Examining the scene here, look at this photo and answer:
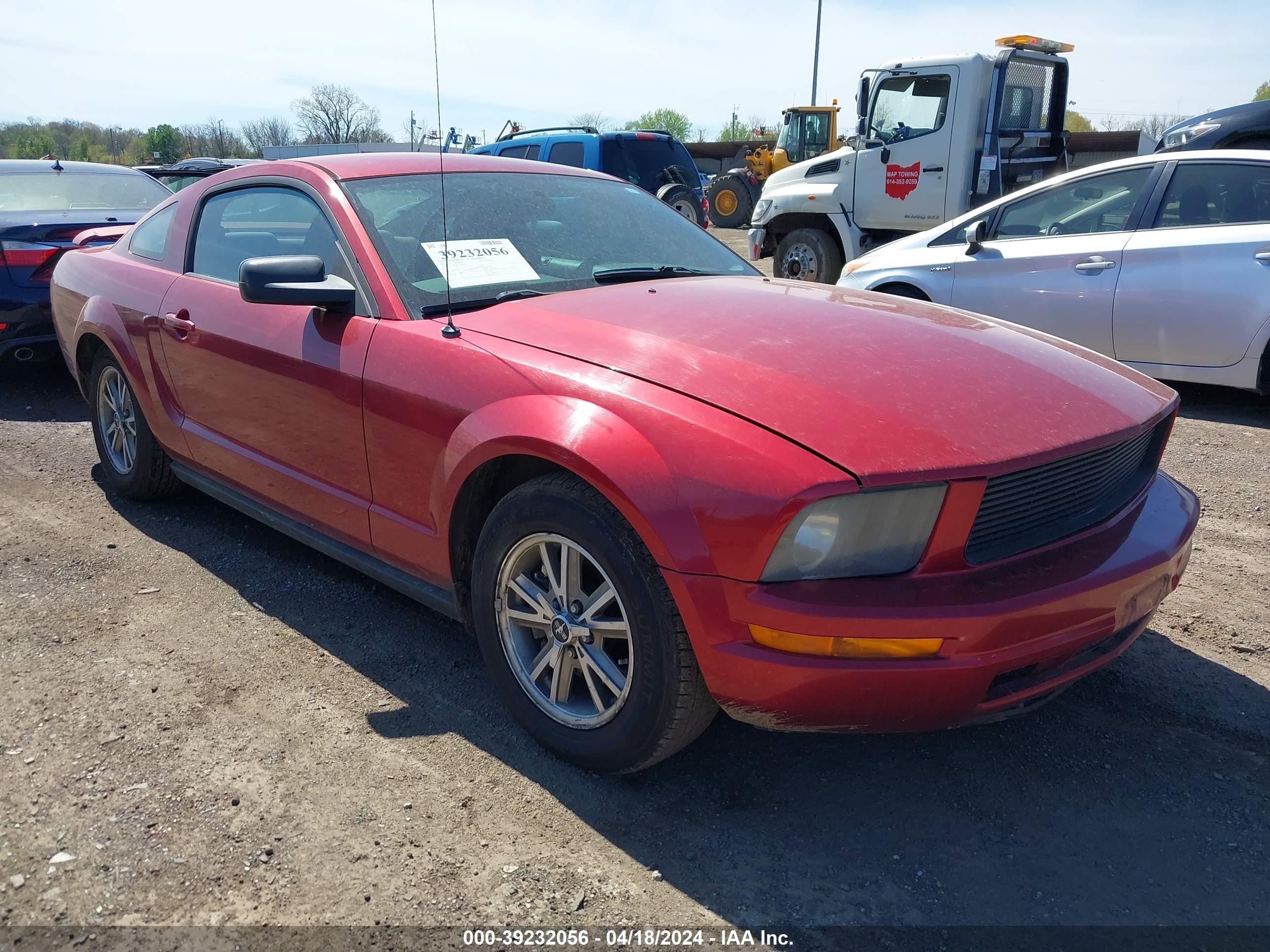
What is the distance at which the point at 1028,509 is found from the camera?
2.31m

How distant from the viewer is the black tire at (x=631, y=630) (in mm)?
2221

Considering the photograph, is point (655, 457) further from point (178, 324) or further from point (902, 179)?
point (902, 179)

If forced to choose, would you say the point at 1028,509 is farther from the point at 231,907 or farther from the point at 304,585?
the point at 304,585

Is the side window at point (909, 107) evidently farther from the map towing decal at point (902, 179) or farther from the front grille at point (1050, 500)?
the front grille at point (1050, 500)

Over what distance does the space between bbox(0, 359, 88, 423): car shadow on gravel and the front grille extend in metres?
5.89

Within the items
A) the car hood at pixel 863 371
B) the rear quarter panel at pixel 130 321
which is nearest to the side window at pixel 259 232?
the rear quarter panel at pixel 130 321

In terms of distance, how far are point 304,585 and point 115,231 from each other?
292cm

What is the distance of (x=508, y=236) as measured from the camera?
3.26m

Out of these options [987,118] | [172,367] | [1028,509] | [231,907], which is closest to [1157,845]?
[1028,509]

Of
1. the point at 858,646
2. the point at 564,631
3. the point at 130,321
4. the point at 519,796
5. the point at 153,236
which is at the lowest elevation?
the point at 519,796

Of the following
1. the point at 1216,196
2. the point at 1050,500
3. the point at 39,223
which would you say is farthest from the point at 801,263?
the point at 1050,500

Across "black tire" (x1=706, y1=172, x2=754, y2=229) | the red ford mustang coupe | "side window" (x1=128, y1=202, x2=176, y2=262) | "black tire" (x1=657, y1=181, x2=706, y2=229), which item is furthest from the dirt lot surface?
"black tire" (x1=706, y1=172, x2=754, y2=229)

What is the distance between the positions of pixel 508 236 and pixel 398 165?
1.84 feet

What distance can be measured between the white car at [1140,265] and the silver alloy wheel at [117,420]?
4.86 metres
